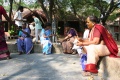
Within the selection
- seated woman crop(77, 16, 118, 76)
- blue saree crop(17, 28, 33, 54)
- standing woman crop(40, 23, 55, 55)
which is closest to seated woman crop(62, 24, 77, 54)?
standing woman crop(40, 23, 55, 55)

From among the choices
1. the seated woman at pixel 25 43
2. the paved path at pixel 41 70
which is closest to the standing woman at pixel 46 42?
the seated woman at pixel 25 43

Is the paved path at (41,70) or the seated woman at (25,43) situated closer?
the paved path at (41,70)

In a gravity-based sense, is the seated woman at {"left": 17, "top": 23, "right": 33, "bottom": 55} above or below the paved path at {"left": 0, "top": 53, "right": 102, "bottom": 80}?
above

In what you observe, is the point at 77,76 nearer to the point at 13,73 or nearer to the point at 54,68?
the point at 54,68

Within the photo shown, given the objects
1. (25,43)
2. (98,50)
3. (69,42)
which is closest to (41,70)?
(98,50)

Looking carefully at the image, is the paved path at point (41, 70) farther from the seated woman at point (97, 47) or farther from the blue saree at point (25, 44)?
the blue saree at point (25, 44)

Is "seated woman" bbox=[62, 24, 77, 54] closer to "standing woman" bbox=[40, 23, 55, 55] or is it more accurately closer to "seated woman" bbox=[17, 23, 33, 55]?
"standing woman" bbox=[40, 23, 55, 55]

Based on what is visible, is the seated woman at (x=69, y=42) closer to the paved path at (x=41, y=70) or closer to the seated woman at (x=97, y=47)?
the paved path at (x=41, y=70)

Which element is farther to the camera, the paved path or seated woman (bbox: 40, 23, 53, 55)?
seated woman (bbox: 40, 23, 53, 55)

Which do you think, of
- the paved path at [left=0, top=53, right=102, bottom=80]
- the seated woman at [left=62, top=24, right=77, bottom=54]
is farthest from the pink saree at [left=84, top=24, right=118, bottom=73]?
the seated woman at [left=62, top=24, right=77, bottom=54]

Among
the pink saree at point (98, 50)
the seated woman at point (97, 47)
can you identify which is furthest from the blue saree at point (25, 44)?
the pink saree at point (98, 50)

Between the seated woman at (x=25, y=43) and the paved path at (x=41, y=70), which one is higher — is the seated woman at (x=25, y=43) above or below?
above

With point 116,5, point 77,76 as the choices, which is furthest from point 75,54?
point 116,5

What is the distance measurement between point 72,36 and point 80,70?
3253 millimetres
